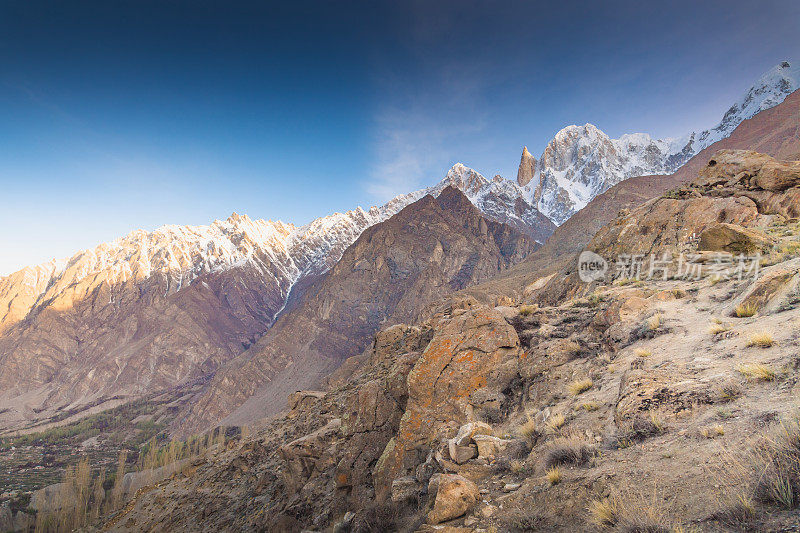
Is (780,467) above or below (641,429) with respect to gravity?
above

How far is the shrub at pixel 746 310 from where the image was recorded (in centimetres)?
766

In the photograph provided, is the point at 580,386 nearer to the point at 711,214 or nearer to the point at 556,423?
the point at 556,423

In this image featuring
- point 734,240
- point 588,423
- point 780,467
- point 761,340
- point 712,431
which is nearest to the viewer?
point 780,467

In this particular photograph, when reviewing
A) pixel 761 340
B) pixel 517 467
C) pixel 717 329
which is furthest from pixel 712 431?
pixel 717 329

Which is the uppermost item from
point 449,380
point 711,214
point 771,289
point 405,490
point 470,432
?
point 711,214

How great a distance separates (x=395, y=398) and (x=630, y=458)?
929 cm

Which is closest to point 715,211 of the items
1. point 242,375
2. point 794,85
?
point 242,375

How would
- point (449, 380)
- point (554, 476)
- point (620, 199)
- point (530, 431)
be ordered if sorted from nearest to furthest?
point (554, 476) → point (530, 431) → point (449, 380) → point (620, 199)

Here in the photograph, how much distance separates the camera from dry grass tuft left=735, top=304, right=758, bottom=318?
7.66 meters

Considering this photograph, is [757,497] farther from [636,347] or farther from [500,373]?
[500,373]

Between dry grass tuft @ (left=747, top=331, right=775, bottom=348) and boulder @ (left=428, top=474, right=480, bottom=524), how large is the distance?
5.54 m

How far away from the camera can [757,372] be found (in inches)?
193

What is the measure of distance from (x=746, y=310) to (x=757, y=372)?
403 cm

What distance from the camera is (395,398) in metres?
12.8
